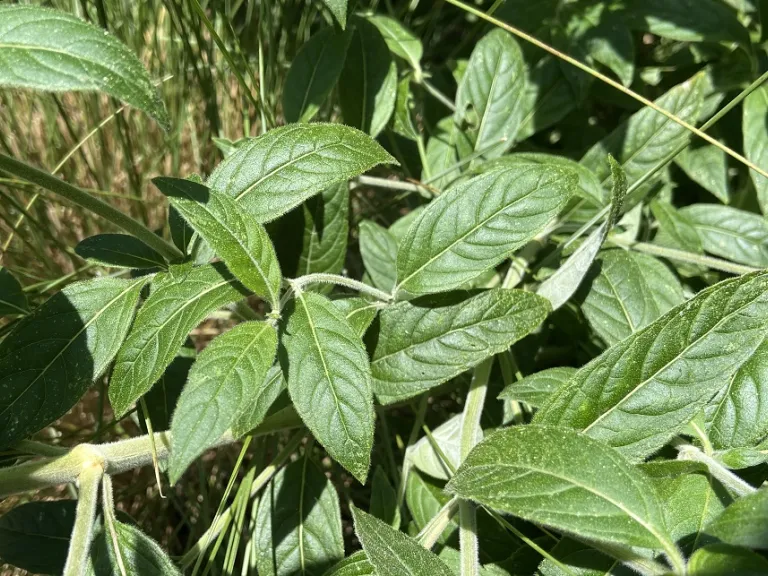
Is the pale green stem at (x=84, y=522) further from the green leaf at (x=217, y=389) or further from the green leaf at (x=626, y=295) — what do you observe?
the green leaf at (x=626, y=295)

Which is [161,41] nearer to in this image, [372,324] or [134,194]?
[134,194]

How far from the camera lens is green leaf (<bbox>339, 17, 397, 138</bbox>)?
140 cm

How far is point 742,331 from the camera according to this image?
2.79 ft

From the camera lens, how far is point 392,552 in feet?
2.75

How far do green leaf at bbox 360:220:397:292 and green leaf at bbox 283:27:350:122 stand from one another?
0.77ft

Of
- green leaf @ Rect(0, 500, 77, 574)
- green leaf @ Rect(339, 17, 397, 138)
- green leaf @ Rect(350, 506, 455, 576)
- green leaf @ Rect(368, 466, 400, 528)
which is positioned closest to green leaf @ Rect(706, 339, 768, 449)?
green leaf @ Rect(350, 506, 455, 576)

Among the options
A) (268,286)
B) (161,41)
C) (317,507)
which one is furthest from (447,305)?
(161,41)

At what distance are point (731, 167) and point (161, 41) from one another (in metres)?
1.40

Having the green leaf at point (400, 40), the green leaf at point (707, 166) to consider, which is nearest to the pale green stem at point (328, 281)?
the green leaf at point (400, 40)

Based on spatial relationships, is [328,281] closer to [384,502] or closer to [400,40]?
[384,502]

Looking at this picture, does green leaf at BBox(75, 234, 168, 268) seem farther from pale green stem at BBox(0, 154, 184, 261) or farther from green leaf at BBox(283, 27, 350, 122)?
green leaf at BBox(283, 27, 350, 122)

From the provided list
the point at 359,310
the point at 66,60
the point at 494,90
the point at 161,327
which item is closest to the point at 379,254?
the point at 359,310

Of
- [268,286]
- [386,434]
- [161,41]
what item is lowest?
[386,434]

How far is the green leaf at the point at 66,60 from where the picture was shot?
0.68 metres
